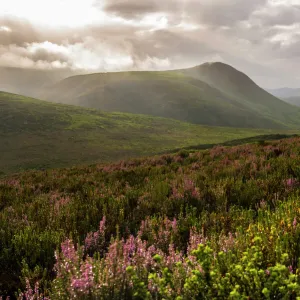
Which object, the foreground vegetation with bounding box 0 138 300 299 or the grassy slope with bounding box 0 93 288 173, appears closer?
the foreground vegetation with bounding box 0 138 300 299

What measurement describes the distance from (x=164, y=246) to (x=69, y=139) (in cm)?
9380

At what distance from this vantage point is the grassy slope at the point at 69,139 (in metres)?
61.1

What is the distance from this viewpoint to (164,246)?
9.83 ft

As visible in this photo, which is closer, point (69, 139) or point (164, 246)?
point (164, 246)

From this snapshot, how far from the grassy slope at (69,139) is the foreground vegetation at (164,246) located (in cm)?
Answer: 4951

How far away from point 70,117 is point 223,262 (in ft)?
473

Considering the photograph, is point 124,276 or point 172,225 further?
point 172,225

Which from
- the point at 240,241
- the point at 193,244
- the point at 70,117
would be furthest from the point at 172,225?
the point at 70,117

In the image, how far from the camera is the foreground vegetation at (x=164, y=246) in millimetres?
1771

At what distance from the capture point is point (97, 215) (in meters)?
4.26

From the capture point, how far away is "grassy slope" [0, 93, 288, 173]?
61.1 metres

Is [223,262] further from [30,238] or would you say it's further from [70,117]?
[70,117]

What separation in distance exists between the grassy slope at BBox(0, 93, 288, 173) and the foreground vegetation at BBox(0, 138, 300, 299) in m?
49.5

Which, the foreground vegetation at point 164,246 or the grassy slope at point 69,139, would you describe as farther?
the grassy slope at point 69,139
